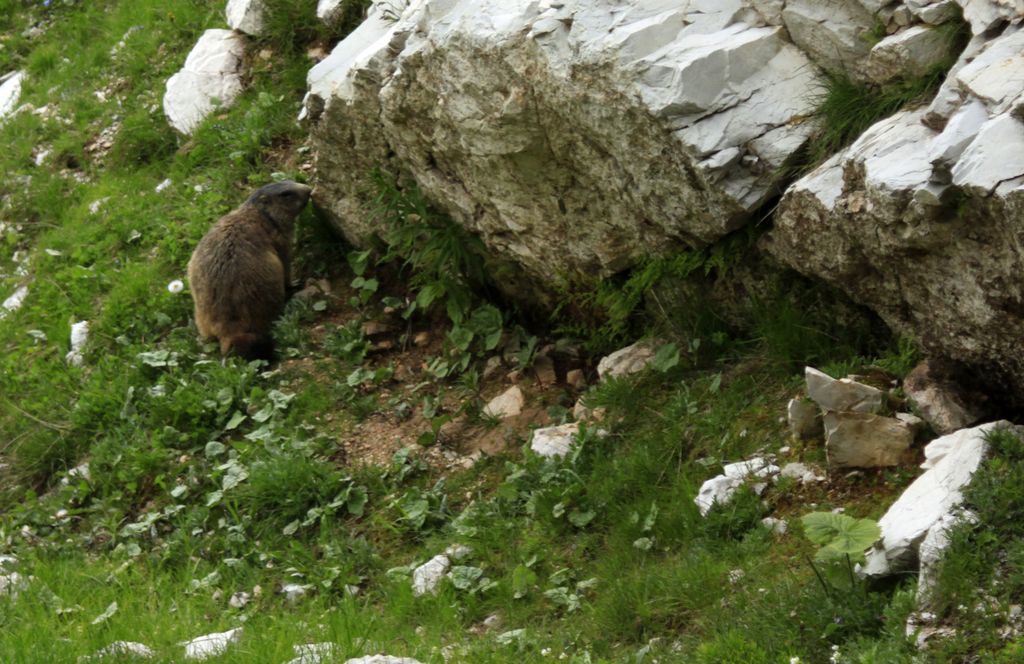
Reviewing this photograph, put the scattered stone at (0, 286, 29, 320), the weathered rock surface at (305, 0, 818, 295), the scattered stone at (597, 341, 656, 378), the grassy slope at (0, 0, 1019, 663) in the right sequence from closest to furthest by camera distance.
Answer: the grassy slope at (0, 0, 1019, 663), the weathered rock surface at (305, 0, 818, 295), the scattered stone at (597, 341, 656, 378), the scattered stone at (0, 286, 29, 320)

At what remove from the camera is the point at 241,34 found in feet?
36.5

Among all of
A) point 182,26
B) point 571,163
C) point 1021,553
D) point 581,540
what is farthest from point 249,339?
point 1021,553

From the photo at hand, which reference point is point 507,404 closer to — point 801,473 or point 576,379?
point 576,379

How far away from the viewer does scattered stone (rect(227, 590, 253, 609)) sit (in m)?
6.38

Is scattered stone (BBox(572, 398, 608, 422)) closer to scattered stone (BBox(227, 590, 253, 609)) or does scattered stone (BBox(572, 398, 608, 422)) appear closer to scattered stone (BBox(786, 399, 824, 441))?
scattered stone (BBox(786, 399, 824, 441))

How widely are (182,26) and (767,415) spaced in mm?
8227

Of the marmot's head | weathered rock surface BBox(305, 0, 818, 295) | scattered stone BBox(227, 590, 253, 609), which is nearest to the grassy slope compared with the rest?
scattered stone BBox(227, 590, 253, 609)

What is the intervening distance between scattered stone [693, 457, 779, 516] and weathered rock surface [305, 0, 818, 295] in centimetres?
125

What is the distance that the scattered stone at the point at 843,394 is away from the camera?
17.9 ft

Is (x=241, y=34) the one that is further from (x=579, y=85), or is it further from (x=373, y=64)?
(x=579, y=85)

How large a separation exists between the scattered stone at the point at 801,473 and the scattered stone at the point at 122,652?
2.89 m

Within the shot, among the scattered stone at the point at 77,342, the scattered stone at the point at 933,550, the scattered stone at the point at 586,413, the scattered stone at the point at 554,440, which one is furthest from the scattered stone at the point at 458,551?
the scattered stone at the point at 77,342

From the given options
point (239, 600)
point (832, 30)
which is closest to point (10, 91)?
point (239, 600)

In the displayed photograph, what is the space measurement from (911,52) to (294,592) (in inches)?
A: 159
